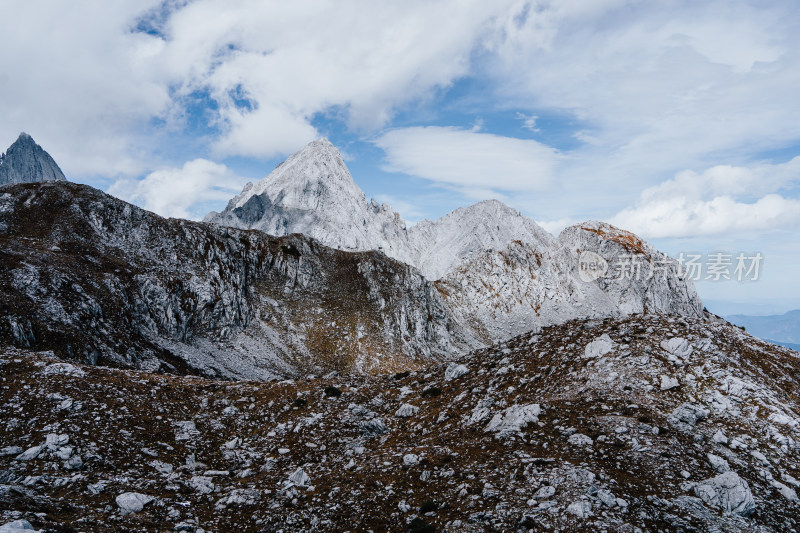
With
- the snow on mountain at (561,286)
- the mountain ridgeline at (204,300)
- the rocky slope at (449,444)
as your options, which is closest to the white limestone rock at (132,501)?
the rocky slope at (449,444)

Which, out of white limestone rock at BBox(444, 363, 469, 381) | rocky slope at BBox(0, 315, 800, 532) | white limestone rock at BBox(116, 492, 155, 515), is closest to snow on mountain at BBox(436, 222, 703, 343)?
white limestone rock at BBox(444, 363, 469, 381)

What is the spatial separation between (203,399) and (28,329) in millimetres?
32730

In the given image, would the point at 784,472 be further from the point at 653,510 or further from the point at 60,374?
the point at 60,374

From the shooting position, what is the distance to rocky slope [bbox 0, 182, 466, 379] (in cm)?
5266

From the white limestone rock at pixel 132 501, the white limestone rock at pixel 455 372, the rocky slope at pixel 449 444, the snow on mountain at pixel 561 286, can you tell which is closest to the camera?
the rocky slope at pixel 449 444

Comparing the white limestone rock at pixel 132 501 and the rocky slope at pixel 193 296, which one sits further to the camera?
the rocky slope at pixel 193 296

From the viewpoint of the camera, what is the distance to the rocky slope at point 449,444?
14922 mm

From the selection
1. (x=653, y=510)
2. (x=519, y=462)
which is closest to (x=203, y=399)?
(x=519, y=462)

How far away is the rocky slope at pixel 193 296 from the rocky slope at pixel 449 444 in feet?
95.8

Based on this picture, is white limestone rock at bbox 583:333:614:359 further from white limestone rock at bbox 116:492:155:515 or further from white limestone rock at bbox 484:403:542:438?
white limestone rock at bbox 116:492:155:515

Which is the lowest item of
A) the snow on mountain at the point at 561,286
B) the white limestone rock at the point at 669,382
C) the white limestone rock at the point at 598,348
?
the white limestone rock at the point at 669,382

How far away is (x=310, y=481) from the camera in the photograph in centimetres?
1886

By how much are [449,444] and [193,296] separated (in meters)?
72.4

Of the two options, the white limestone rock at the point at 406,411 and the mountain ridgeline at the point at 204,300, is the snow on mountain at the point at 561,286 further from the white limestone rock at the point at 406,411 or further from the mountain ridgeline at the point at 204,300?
the white limestone rock at the point at 406,411
